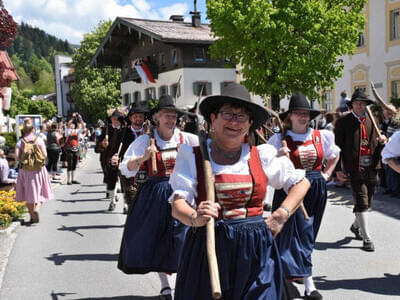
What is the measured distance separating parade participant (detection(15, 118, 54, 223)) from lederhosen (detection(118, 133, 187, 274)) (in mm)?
4459

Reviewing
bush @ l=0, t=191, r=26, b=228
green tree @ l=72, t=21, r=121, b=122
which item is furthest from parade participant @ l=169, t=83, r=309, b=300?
green tree @ l=72, t=21, r=121, b=122

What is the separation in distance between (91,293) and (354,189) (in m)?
3.62

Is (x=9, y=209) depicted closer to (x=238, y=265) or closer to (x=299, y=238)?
(x=299, y=238)

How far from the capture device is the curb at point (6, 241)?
6.42 m

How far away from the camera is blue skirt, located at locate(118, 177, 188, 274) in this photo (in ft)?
15.7

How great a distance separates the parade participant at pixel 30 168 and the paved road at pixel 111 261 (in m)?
0.49

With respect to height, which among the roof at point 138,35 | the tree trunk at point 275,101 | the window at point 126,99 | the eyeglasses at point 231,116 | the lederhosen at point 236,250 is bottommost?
the lederhosen at point 236,250

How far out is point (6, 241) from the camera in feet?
24.6

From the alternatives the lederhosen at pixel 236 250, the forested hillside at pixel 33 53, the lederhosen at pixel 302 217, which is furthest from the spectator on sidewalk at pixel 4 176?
the forested hillside at pixel 33 53

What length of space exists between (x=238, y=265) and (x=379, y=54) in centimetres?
2473

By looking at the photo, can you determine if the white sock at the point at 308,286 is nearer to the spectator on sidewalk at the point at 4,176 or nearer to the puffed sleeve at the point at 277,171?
the puffed sleeve at the point at 277,171

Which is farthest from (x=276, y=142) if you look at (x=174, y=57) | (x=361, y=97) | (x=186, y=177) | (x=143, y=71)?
(x=143, y=71)

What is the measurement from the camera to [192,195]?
2.89 metres

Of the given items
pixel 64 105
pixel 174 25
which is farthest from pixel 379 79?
pixel 64 105
